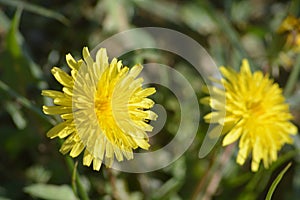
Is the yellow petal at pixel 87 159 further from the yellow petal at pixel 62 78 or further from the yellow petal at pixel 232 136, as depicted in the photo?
the yellow petal at pixel 232 136

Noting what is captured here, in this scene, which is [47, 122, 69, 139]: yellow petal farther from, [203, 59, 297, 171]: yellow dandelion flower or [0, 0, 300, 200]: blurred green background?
[203, 59, 297, 171]: yellow dandelion flower

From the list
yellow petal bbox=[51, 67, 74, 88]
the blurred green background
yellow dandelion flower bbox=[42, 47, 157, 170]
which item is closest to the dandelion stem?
the blurred green background

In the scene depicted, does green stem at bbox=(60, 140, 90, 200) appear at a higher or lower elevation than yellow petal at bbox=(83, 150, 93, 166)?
higher

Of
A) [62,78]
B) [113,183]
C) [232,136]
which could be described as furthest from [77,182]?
[232,136]

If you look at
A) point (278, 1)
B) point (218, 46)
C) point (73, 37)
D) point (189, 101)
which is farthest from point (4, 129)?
point (278, 1)

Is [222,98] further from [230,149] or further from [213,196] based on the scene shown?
[213,196]

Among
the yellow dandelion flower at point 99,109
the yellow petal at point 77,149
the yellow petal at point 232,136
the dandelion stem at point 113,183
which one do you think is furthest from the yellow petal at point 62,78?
the yellow petal at point 232,136
